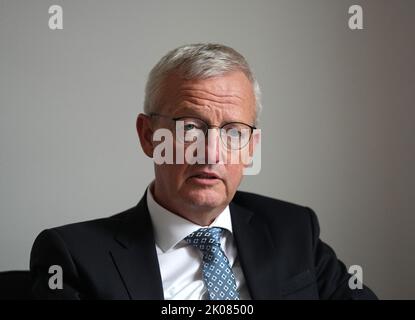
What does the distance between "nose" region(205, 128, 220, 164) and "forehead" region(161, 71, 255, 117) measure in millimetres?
57

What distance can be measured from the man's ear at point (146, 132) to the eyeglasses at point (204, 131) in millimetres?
95

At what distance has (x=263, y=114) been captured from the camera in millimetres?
2180

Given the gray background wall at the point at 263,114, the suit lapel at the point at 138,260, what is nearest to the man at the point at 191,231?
the suit lapel at the point at 138,260

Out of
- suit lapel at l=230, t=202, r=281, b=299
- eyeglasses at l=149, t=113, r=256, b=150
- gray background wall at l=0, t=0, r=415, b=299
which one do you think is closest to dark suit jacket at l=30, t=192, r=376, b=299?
suit lapel at l=230, t=202, r=281, b=299

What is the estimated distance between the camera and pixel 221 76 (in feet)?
4.67

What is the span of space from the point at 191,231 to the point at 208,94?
40 cm

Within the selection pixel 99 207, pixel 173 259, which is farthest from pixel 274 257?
pixel 99 207

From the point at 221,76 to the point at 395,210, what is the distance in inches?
46.5

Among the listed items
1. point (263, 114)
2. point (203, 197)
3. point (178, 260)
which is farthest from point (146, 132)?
point (263, 114)

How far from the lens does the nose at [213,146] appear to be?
138 cm

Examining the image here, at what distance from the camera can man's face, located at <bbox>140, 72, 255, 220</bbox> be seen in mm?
1396

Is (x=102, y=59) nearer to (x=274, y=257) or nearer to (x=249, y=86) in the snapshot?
(x=249, y=86)

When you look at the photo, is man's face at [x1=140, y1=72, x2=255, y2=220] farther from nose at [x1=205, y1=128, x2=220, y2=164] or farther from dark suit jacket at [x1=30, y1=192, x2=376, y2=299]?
dark suit jacket at [x1=30, y1=192, x2=376, y2=299]

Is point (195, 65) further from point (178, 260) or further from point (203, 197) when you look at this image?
point (178, 260)
